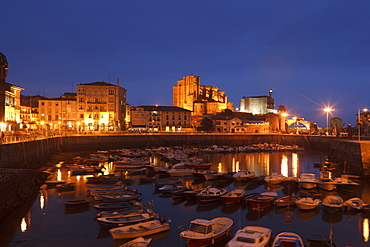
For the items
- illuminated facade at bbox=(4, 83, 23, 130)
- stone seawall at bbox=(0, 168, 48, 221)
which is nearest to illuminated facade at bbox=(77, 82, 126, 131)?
illuminated facade at bbox=(4, 83, 23, 130)

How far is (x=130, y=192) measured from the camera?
28.1m

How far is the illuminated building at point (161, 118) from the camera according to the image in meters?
112

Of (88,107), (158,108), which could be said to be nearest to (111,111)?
(88,107)

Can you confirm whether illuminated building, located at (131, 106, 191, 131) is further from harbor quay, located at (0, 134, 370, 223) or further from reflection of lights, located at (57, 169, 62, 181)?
reflection of lights, located at (57, 169, 62, 181)

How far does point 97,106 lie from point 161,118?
87.6 feet

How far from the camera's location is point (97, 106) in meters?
93.4

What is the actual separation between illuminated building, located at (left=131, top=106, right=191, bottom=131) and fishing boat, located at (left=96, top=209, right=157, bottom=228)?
9038 cm

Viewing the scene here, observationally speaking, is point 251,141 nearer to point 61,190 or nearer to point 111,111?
point 111,111

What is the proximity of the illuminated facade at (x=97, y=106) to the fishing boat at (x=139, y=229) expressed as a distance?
77.7m

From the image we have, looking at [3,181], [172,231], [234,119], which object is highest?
[234,119]

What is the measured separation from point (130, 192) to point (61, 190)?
27.5 feet

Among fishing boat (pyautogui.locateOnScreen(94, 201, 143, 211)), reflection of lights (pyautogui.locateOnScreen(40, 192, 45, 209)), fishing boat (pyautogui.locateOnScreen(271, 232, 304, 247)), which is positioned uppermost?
fishing boat (pyautogui.locateOnScreen(271, 232, 304, 247))

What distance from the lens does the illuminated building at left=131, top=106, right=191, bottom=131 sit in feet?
367

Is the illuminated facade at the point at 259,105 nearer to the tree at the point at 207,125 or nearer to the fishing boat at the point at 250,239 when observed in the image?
the tree at the point at 207,125
